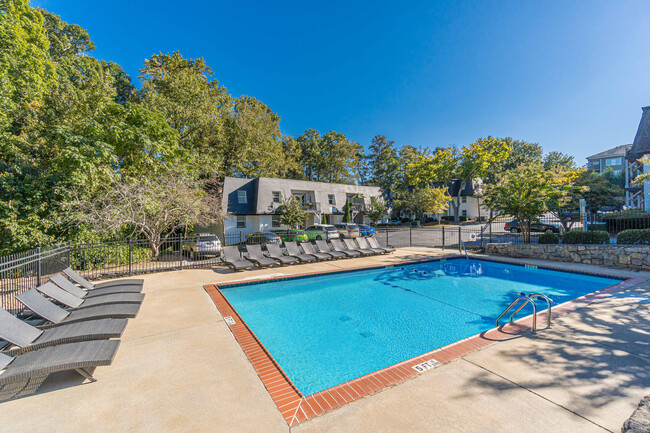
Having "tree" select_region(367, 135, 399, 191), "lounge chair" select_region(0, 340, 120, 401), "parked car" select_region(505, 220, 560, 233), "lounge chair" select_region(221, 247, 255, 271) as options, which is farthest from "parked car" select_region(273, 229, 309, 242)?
"tree" select_region(367, 135, 399, 191)

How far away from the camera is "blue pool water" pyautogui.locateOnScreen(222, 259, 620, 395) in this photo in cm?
452

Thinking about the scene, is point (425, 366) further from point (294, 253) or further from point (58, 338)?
point (294, 253)

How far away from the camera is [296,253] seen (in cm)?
1204

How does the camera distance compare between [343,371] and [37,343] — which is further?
[343,371]

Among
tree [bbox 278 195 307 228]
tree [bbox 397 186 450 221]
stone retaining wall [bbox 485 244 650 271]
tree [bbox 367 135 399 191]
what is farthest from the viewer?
tree [bbox 367 135 399 191]

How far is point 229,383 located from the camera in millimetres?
3184

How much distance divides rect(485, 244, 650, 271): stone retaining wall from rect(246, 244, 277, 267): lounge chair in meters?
11.3

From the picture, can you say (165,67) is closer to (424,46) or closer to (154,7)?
(154,7)

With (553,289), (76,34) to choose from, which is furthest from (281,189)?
(76,34)

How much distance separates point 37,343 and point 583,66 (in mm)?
19369

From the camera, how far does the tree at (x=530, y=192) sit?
1125 cm

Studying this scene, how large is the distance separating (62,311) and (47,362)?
224 centimetres

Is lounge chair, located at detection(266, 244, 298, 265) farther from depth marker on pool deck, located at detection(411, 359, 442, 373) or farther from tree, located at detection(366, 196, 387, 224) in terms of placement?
tree, located at detection(366, 196, 387, 224)

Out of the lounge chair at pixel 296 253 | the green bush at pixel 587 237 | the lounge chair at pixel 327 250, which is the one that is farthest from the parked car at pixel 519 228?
the lounge chair at pixel 296 253
